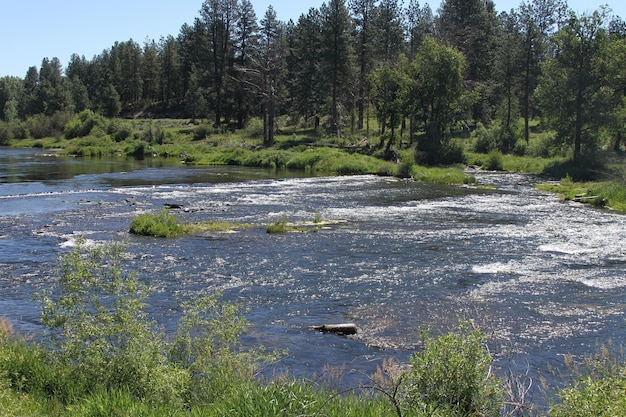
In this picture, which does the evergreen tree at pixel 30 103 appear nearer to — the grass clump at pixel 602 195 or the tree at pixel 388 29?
the tree at pixel 388 29

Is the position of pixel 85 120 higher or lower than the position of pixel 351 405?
higher

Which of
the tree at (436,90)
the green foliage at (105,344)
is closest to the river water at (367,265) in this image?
the green foliage at (105,344)

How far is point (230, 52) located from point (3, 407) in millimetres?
90090

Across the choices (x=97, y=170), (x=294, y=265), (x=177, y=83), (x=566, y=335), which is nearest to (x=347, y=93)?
(x=97, y=170)

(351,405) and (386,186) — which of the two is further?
(386,186)

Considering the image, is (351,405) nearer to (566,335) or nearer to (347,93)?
(566,335)

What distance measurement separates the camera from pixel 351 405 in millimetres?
6844

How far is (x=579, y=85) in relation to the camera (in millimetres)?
46500

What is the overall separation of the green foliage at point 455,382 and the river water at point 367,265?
4.31ft

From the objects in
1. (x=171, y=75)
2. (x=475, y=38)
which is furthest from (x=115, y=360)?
(x=171, y=75)

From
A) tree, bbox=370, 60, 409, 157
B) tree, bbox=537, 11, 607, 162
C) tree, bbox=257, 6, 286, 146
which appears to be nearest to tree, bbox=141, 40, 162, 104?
tree, bbox=257, 6, 286, 146

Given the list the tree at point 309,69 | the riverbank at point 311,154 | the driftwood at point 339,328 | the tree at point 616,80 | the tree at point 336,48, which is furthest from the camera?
the tree at point 309,69

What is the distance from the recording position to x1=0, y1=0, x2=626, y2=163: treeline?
47312mm

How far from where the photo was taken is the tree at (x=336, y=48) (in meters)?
74.3
